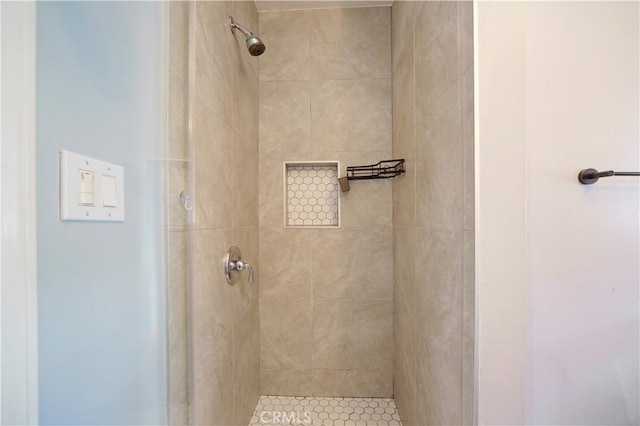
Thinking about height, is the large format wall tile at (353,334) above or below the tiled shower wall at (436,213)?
below

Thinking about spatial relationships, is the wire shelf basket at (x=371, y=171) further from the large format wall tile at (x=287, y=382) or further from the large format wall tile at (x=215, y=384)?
the large format wall tile at (x=287, y=382)

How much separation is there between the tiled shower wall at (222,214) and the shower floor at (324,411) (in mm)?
93

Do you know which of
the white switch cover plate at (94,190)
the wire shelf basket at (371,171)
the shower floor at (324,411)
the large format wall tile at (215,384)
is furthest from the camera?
the wire shelf basket at (371,171)

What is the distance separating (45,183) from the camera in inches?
14.0

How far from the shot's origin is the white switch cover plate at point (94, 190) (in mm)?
381

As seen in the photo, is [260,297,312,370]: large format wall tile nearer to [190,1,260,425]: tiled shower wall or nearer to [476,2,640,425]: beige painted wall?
[190,1,260,425]: tiled shower wall

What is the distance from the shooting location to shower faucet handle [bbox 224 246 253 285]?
970mm

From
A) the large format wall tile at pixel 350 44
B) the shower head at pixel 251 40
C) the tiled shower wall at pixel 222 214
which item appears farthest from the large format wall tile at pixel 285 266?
the large format wall tile at pixel 350 44

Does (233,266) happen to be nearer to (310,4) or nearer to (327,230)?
(327,230)

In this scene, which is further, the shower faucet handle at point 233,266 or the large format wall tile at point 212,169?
the shower faucet handle at point 233,266

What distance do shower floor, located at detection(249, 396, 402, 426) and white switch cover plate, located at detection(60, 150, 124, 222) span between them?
134 centimetres

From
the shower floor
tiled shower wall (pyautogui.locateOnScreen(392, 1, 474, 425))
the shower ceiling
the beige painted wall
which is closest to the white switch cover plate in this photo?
tiled shower wall (pyautogui.locateOnScreen(392, 1, 474, 425))

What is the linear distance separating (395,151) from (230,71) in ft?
3.03

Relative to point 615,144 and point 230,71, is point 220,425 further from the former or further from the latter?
point 615,144
